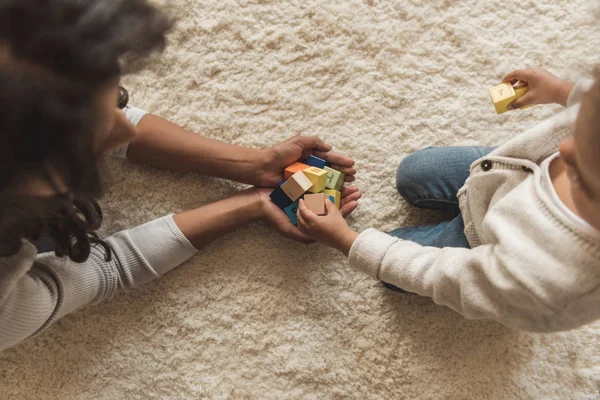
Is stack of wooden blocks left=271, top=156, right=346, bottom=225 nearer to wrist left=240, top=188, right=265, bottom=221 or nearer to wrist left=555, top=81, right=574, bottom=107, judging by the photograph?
wrist left=240, top=188, right=265, bottom=221

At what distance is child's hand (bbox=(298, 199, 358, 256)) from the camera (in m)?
0.79

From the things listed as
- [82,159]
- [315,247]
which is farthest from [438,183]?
[82,159]

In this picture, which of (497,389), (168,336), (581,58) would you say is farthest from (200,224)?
(581,58)

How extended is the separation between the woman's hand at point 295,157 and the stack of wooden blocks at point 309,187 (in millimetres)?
13

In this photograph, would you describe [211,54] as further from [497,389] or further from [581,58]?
[497,389]

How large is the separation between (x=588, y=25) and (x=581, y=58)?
2.9 inches

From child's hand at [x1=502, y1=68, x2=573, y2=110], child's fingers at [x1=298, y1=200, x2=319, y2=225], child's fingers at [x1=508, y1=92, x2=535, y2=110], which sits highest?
child's hand at [x1=502, y1=68, x2=573, y2=110]

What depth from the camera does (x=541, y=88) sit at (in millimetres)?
727

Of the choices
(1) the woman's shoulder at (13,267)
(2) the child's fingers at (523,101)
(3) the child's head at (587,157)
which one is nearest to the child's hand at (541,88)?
(2) the child's fingers at (523,101)

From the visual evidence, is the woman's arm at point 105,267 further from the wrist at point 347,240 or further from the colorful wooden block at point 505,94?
the colorful wooden block at point 505,94

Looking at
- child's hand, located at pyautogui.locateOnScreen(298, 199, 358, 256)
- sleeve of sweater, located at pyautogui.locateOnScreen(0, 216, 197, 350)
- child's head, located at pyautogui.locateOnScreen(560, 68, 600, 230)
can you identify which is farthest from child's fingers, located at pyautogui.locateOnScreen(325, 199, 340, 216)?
child's head, located at pyautogui.locateOnScreen(560, 68, 600, 230)

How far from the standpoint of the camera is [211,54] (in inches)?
36.8

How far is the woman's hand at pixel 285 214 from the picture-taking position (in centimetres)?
86

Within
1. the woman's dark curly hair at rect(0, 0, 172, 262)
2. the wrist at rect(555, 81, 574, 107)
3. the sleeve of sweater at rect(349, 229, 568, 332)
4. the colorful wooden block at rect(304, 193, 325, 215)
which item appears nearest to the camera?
the woman's dark curly hair at rect(0, 0, 172, 262)
